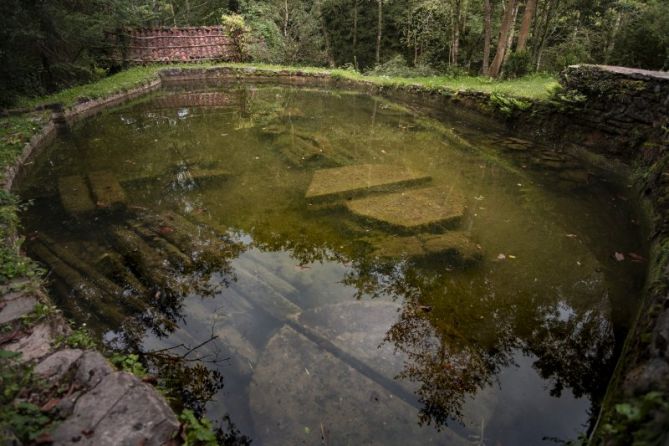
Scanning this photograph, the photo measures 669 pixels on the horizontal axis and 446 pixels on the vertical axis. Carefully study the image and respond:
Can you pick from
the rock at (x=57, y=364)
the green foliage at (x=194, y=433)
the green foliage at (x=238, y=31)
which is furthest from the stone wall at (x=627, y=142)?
the green foliage at (x=238, y=31)

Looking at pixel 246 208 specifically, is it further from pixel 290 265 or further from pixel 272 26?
pixel 272 26

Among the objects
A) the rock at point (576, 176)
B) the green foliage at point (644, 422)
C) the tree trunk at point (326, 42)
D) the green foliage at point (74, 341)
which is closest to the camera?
the green foliage at point (644, 422)

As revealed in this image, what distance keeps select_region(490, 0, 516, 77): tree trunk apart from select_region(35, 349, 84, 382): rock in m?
12.6

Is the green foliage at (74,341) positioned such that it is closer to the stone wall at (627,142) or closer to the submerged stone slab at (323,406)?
the stone wall at (627,142)

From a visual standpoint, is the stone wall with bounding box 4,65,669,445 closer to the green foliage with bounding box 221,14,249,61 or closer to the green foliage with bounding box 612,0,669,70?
the green foliage with bounding box 612,0,669,70

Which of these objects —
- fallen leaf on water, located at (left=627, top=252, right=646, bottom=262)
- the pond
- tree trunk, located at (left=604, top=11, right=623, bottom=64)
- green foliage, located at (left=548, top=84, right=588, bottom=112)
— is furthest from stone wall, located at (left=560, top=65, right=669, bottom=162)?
tree trunk, located at (left=604, top=11, right=623, bottom=64)

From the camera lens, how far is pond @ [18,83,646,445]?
281 cm

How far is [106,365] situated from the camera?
246 cm

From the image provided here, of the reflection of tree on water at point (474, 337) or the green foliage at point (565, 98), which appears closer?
the reflection of tree on water at point (474, 337)

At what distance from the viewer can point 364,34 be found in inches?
806

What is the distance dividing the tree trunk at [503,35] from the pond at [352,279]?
5.57 meters

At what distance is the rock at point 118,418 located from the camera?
6.59 feet

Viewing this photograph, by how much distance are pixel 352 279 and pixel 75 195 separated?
436 cm

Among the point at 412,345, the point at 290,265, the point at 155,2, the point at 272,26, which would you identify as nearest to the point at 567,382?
the point at 412,345
